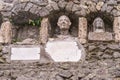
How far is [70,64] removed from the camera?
26.5 ft

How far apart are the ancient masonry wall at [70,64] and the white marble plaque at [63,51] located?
105 millimetres

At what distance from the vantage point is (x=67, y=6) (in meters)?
8.54

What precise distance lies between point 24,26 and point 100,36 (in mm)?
1217

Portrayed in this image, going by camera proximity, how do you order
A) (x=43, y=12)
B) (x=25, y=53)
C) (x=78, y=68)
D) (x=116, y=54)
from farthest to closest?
(x=43, y=12), (x=25, y=53), (x=116, y=54), (x=78, y=68)

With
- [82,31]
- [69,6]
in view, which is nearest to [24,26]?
[69,6]

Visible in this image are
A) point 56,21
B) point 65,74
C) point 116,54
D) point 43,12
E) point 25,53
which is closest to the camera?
point 65,74

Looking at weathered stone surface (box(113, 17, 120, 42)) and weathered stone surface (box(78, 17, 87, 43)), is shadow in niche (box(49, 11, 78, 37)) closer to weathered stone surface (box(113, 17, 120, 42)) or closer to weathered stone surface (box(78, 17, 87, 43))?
weathered stone surface (box(78, 17, 87, 43))

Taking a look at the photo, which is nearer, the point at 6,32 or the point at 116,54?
the point at 116,54

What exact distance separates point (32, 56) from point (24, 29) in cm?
61

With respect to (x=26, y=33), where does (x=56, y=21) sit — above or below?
above

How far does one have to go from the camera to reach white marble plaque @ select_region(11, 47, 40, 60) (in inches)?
323

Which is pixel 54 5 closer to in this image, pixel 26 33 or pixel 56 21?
pixel 56 21

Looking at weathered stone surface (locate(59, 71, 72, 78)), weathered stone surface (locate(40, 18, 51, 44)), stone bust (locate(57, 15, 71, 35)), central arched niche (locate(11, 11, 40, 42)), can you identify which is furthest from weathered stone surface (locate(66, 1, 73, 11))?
weathered stone surface (locate(59, 71, 72, 78))

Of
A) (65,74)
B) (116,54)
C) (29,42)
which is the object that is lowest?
(65,74)
